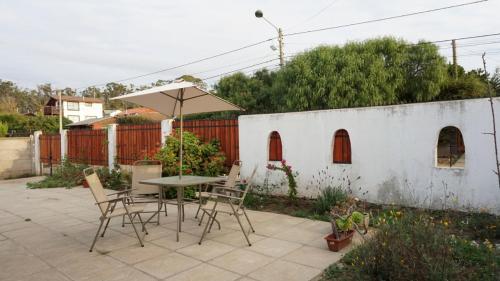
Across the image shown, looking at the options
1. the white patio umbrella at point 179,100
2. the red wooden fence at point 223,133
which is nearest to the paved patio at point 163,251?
the white patio umbrella at point 179,100

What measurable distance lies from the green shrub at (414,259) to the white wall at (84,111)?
5817 centimetres

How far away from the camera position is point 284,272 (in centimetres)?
360

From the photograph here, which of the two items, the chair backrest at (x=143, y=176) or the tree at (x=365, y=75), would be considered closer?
the chair backrest at (x=143, y=176)

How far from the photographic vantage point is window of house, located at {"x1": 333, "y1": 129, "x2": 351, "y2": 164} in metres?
6.61

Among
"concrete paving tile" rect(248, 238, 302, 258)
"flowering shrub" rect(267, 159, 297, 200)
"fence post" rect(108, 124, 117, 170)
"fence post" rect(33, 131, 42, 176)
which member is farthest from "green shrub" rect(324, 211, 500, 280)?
"fence post" rect(33, 131, 42, 176)

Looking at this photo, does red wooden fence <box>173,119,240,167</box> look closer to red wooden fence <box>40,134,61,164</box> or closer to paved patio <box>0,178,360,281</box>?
paved patio <box>0,178,360,281</box>

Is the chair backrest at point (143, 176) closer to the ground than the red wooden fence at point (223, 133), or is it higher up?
closer to the ground

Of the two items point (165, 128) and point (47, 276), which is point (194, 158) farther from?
point (47, 276)

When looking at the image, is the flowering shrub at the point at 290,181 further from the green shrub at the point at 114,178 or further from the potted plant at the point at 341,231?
the green shrub at the point at 114,178

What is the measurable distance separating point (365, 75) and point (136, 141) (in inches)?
501

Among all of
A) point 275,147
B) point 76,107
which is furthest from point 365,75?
point 76,107

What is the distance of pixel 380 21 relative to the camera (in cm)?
1631

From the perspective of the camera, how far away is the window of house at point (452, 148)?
24.6 ft

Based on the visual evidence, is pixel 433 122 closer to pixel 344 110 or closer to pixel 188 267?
pixel 344 110
